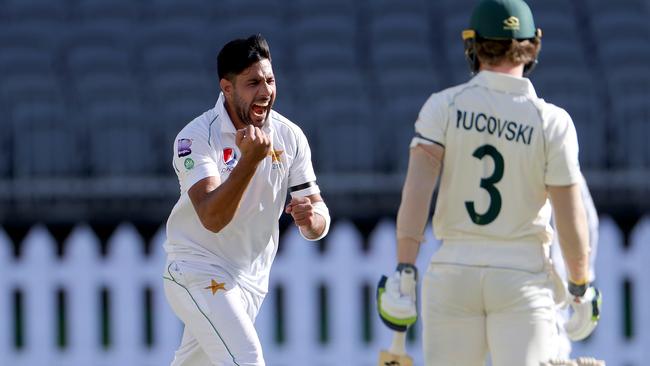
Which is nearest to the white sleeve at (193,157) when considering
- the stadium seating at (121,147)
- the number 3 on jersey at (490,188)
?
the number 3 on jersey at (490,188)

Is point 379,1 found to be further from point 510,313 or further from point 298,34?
point 510,313

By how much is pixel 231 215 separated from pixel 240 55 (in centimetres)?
62

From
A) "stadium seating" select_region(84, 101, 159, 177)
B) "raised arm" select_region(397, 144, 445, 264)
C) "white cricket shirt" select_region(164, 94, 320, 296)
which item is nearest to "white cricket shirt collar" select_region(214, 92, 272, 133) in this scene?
"white cricket shirt" select_region(164, 94, 320, 296)

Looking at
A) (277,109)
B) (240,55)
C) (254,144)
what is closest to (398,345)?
(254,144)

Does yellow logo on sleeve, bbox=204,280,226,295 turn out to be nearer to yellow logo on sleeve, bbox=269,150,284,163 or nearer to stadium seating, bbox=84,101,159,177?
yellow logo on sleeve, bbox=269,150,284,163

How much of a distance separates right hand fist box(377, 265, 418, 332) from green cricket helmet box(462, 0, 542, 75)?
79 centimetres

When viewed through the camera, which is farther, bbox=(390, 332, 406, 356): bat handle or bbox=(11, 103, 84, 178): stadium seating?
bbox=(11, 103, 84, 178): stadium seating

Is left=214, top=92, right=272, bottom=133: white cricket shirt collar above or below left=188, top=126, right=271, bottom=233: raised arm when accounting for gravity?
above

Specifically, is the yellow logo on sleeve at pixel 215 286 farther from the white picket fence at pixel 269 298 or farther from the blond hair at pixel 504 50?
the white picket fence at pixel 269 298

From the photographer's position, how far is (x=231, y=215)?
16.2ft

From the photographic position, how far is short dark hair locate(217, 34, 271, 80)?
5117mm

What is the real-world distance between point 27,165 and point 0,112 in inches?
38.5

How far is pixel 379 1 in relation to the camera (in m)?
14.9

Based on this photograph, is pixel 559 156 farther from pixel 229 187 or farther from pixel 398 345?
pixel 229 187
